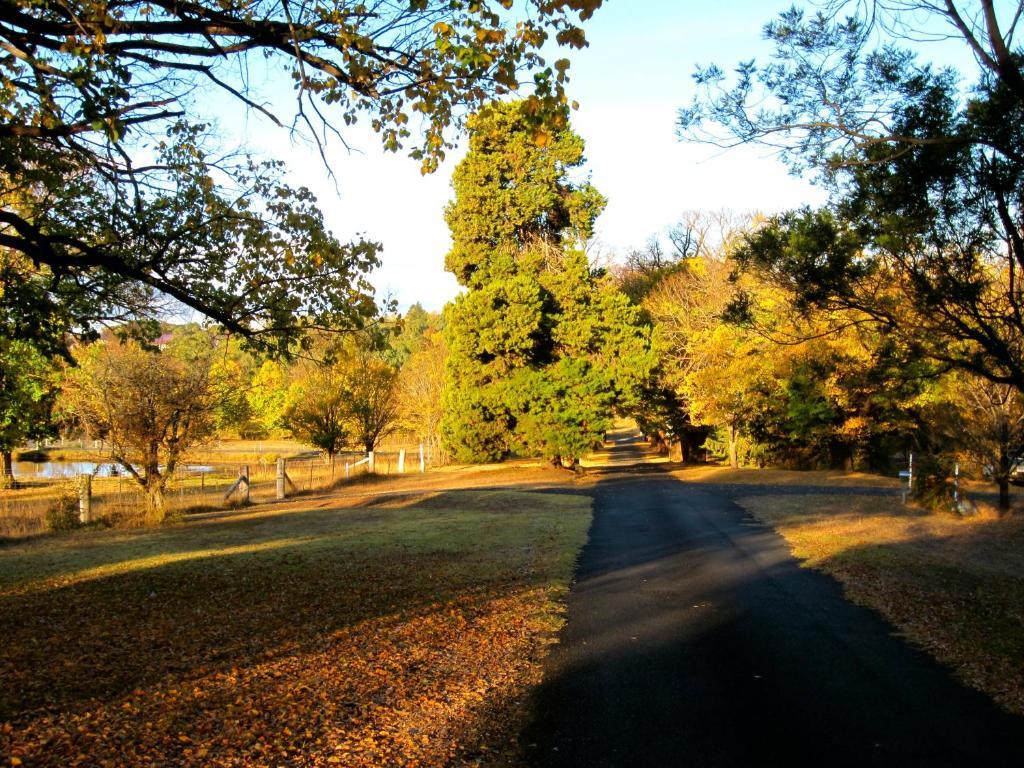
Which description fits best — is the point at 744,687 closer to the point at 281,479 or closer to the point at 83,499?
the point at 83,499

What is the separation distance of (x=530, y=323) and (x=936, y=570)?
2132cm

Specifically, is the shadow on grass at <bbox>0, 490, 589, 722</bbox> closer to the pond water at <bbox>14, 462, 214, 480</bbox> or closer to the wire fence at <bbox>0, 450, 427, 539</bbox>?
the wire fence at <bbox>0, 450, 427, 539</bbox>

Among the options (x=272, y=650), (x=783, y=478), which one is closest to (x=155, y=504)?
(x=272, y=650)

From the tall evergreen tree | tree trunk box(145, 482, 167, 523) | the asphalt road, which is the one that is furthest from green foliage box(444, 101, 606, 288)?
the asphalt road

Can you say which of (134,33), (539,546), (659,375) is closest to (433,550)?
(539,546)

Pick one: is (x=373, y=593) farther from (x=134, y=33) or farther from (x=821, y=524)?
(x=821, y=524)

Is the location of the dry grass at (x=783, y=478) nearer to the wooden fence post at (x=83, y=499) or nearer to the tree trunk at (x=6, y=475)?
the wooden fence post at (x=83, y=499)

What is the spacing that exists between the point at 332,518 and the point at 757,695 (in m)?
14.4

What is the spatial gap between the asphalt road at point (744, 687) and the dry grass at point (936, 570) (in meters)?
→ 0.35

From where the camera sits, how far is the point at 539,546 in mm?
13617

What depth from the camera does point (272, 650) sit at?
6.68m

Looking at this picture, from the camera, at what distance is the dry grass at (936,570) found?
6949mm

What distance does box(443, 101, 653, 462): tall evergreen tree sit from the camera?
104 feet

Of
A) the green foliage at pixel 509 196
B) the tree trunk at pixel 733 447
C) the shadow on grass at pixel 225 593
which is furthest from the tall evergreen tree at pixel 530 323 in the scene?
the shadow on grass at pixel 225 593
